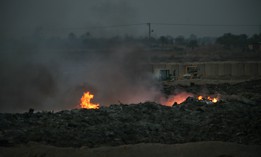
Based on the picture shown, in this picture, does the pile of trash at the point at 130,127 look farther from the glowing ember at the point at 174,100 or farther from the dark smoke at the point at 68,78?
the dark smoke at the point at 68,78

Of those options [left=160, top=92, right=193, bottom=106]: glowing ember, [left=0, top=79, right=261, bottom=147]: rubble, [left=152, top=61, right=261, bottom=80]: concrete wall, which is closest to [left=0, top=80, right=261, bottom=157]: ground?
[left=0, top=79, right=261, bottom=147]: rubble

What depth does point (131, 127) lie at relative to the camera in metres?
12.6

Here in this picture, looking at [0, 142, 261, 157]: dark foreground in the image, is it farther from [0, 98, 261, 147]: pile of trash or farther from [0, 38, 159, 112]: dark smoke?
[0, 38, 159, 112]: dark smoke

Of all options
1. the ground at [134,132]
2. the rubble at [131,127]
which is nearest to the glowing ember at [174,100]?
the ground at [134,132]

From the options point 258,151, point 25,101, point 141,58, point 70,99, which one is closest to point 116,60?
point 141,58

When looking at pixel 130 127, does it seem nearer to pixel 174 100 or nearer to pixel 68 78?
pixel 174 100

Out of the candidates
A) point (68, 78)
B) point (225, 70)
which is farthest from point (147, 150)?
point (225, 70)

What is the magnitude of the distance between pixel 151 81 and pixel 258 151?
23.1 metres

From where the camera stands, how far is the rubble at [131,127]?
11.3 m

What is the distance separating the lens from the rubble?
443 inches

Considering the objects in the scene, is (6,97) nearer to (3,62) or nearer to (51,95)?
(51,95)

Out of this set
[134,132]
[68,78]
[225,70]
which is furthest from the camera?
[225,70]

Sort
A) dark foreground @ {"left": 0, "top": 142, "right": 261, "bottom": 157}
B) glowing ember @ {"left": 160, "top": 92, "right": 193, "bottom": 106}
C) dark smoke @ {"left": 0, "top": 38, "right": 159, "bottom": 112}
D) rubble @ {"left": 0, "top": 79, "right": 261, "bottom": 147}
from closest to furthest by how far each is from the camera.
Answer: dark foreground @ {"left": 0, "top": 142, "right": 261, "bottom": 157}
rubble @ {"left": 0, "top": 79, "right": 261, "bottom": 147}
glowing ember @ {"left": 160, "top": 92, "right": 193, "bottom": 106}
dark smoke @ {"left": 0, "top": 38, "right": 159, "bottom": 112}

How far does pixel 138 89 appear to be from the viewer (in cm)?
2872
